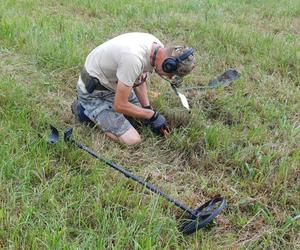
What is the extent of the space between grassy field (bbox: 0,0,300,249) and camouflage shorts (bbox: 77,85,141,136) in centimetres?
14

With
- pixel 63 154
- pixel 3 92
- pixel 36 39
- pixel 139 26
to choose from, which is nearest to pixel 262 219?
pixel 63 154

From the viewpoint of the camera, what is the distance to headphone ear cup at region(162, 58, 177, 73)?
342 centimetres

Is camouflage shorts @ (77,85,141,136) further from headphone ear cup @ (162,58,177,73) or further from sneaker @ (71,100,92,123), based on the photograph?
headphone ear cup @ (162,58,177,73)

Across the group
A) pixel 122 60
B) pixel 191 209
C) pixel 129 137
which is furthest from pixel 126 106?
pixel 191 209

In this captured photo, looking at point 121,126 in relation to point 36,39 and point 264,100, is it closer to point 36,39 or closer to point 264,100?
point 264,100

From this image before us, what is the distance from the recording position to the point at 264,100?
4.63 m

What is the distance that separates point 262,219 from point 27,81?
8.58 ft

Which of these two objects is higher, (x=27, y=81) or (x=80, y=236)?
(x=80, y=236)

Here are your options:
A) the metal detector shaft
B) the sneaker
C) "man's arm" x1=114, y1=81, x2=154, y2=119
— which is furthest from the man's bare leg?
the metal detector shaft

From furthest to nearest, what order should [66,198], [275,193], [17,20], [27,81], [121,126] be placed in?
1. [17,20]
2. [27,81]
3. [121,126]
4. [275,193]
5. [66,198]

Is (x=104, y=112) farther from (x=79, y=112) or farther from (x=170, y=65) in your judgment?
(x=170, y=65)

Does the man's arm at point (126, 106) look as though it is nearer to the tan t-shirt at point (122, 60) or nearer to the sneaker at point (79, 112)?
the tan t-shirt at point (122, 60)

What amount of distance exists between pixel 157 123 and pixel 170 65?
1.99 ft

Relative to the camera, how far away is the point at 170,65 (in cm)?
342
